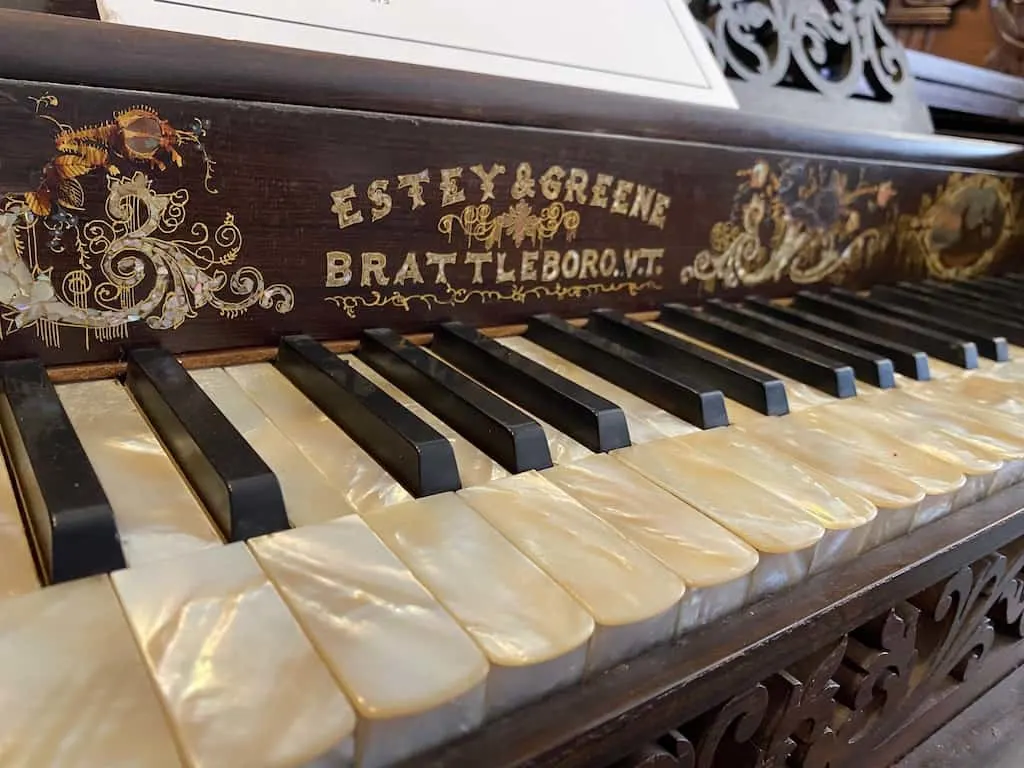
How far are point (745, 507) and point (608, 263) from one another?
22.6 inches

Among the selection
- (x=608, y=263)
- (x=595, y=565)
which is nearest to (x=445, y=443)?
(x=595, y=565)

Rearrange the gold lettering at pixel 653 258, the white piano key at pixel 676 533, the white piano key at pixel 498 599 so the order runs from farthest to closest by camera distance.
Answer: the gold lettering at pixel 653 258 → the white piano key at pixel 676 533 → the white piano key at pixel 498 599

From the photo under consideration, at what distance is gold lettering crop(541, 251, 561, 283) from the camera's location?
113 centimetres

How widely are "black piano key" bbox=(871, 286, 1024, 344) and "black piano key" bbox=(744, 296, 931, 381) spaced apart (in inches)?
9.5

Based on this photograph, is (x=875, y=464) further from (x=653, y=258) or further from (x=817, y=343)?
(x=653, y=258)

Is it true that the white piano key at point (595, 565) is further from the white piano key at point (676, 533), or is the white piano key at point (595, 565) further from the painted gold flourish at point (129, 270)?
the painted gold flourish at point (129, 270)

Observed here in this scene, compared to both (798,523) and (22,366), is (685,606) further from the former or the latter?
(22,366)

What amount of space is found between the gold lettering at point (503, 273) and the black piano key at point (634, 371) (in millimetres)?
68

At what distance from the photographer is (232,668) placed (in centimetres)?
44

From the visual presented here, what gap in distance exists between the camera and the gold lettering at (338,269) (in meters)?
0.93

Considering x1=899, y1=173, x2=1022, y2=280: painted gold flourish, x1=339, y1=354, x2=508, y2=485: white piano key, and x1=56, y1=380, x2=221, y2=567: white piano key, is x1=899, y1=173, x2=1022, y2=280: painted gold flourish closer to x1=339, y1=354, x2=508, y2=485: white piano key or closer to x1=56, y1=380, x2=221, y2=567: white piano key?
x1=339, y1=354, x2=508, y2=485: white piano key

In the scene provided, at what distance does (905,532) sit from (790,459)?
124mm

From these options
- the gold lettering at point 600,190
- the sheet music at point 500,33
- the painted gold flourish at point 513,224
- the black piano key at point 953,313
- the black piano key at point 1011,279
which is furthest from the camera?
the black piano key at point 1011,279

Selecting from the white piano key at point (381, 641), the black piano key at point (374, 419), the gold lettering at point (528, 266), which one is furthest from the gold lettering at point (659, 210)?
the white piano key at point (381, 641)
